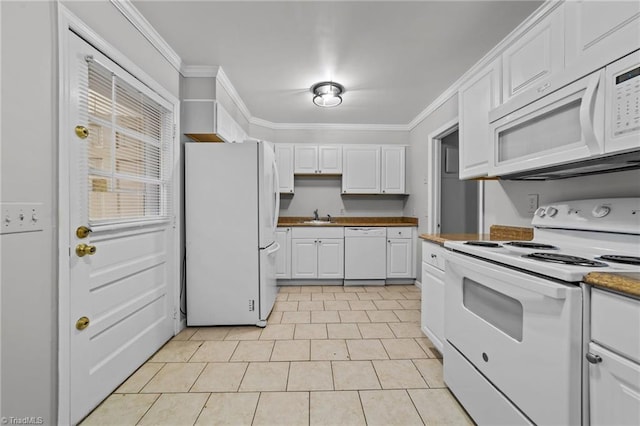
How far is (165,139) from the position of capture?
219cm

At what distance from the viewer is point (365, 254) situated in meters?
3.83

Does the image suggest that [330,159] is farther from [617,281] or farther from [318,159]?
[617,281]

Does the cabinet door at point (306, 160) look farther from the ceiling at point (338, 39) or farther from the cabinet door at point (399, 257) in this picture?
the cabinet door at point (399, 257)

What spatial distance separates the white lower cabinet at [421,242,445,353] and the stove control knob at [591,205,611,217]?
762 millimetres

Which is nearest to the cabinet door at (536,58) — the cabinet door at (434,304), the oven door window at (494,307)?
the oven door window at (494,307)

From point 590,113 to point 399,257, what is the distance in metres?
2.98

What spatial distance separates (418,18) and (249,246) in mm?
2220

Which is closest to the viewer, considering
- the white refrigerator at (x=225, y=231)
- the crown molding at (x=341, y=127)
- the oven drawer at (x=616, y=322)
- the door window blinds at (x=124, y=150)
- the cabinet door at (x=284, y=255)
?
the oven drawer at (x=616, y=322)

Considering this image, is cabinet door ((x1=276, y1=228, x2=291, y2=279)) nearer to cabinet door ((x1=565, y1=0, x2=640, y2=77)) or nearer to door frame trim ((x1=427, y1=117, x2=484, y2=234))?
door frame trim ((x1=427, y1=117, x2=484, y2=234))

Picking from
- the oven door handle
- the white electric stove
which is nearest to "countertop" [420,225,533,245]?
the white electric stove

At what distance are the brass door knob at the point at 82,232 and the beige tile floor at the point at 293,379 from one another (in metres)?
0.97

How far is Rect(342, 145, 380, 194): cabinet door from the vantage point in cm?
411

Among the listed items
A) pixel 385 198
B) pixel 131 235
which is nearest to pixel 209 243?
pixel 131 235

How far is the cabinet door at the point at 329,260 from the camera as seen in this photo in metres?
3.82
